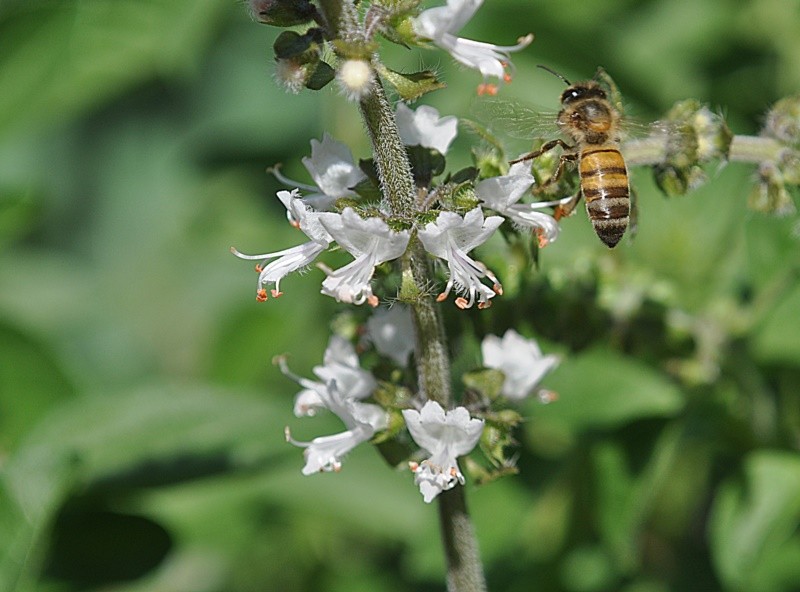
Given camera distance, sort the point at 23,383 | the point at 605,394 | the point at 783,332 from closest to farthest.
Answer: the point at 783,332, the point at 605,394, the point at 23,383

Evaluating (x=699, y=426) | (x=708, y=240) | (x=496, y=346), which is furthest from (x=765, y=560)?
(x=496, y=346)

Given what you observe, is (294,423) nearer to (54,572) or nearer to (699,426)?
(54,572)

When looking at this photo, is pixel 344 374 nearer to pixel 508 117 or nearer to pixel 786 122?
pixel 508 117

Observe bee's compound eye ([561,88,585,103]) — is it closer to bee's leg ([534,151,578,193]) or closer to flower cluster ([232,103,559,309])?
bee's leg ([534,151,578,193])

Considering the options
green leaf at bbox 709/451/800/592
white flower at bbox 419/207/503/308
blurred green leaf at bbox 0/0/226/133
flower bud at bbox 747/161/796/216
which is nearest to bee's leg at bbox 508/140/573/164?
white flower at bbox 419/207/503/308

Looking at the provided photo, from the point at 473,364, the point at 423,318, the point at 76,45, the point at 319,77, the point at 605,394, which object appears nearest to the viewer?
the point at 319,77


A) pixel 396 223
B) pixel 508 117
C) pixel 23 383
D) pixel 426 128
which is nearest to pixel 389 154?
pixel 396 223

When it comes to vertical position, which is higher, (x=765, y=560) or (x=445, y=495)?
(x=445, y=495)
